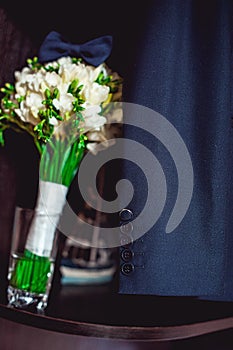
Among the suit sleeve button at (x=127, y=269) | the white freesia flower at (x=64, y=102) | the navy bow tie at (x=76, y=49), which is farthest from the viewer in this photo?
the navy bow tie at (x=76, y=49)

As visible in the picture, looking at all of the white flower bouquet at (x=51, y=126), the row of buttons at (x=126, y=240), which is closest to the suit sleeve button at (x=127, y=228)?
the row of buttons at (x=126, y=240)

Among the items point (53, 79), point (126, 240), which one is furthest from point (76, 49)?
point (126, 240)

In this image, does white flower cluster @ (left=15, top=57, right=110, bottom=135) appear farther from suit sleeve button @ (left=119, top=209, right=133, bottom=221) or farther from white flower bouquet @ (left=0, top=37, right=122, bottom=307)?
suit sleeve button @ (left=119, top=209, right=133, bottom=221)

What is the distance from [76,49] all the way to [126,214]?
467 mm

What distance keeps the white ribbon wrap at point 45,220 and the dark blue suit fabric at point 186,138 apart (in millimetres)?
261

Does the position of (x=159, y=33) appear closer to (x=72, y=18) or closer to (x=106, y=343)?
(x=72, y=18)

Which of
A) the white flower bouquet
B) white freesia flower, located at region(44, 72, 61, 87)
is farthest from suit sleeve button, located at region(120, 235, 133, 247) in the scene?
white freesia flower, located at region(44, 72, 61, 87)

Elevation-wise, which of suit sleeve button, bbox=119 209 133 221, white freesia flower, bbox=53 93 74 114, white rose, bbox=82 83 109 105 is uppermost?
white rose, bbox=82 83 109 105

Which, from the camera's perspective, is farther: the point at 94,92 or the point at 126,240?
the point at 94,92

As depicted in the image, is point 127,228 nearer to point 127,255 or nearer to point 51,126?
point 127,255

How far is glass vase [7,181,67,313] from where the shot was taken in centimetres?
113

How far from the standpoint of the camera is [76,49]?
1.22 meters

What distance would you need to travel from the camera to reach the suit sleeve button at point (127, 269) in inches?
36.2

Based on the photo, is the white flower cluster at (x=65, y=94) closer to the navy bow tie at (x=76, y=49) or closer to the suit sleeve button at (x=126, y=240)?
the navy bow tie at (x=76, y=49)
